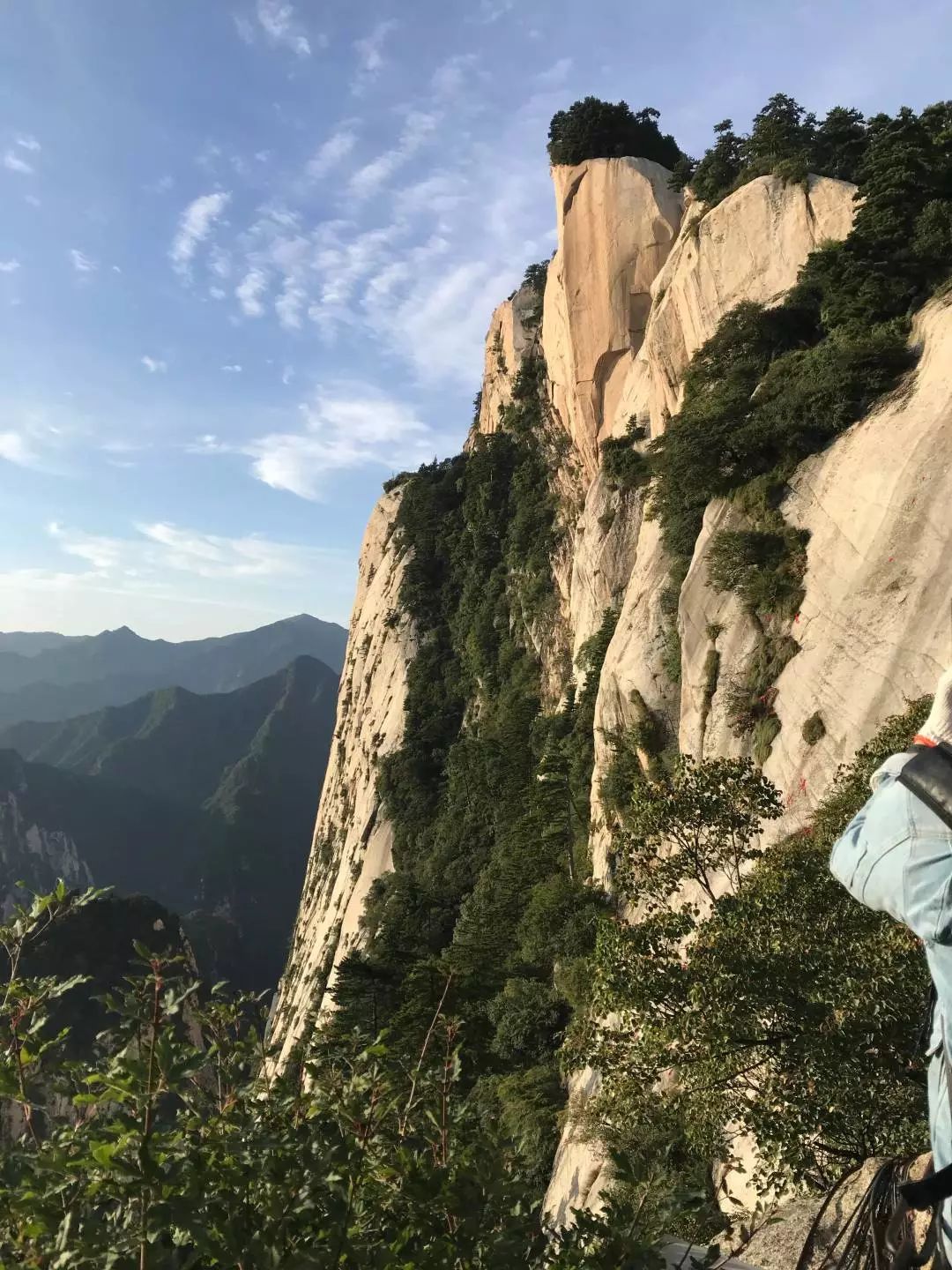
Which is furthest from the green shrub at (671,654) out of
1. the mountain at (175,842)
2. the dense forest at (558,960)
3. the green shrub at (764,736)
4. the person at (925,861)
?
the mountain at (175,842)

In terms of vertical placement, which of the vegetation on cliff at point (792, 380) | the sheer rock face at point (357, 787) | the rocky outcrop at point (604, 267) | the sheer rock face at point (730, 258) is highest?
the rocky outcrop at point (604, 267)

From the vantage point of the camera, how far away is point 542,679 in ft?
145

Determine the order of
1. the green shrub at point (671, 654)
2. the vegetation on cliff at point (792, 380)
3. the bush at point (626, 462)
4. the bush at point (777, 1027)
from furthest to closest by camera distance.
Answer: the bush at point (626, 462)
the green shrub at point (671, 654)
the vegetation on cliff at point (792, 380)
the bush at point (777, 1027)

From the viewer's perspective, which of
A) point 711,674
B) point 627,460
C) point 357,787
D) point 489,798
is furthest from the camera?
point 357,787

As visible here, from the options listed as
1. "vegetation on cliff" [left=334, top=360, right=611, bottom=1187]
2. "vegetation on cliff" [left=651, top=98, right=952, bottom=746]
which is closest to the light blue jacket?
"vegetation on cliff" [left=651, top=98, right=952, bottom=746]

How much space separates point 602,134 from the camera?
4016 cm

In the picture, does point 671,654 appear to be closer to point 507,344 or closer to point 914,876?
point 914,876

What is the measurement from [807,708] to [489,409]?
48041 mm

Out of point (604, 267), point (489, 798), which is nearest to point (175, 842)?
point (489, 798)

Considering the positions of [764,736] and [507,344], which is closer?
[764,736]

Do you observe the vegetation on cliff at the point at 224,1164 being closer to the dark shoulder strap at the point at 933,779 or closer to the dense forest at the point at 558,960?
the dense forest at the point at 558,960

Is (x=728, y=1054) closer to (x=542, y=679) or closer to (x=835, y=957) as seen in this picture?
(x=835, y=957)

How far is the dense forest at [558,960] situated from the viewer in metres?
2.90

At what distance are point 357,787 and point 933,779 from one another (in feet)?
186
